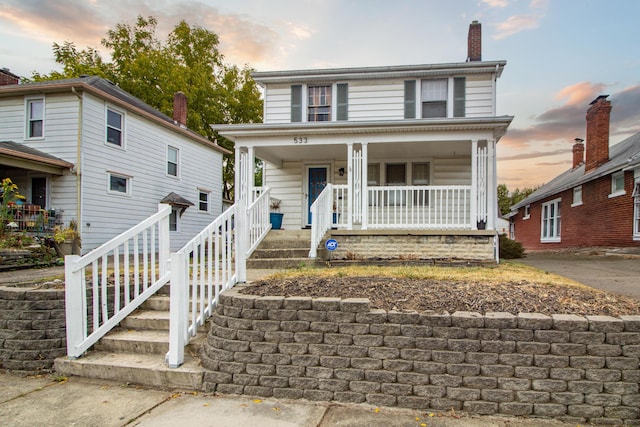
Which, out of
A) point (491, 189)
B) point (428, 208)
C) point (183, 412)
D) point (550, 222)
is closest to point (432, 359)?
point (183, 412)

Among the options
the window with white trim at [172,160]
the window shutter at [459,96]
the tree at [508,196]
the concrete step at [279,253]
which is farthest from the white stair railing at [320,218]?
the tree at [508,196]

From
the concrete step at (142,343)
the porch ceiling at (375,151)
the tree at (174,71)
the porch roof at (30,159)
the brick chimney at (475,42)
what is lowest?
the concrete step at (142,343)

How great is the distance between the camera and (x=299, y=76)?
35.6ft

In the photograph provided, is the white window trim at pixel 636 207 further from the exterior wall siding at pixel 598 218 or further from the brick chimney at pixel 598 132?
the brick chimney at pixel 598 132

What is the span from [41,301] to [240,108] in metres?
22.2

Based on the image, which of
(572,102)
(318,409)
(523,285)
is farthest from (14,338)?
(572,102)

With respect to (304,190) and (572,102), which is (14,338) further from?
(572,102)

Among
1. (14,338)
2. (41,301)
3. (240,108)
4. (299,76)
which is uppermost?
(240,108)

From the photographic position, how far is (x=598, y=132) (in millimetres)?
14750

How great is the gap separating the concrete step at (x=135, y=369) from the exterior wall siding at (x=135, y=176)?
8.49 metres

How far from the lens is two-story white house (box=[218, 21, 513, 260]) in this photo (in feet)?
26.0

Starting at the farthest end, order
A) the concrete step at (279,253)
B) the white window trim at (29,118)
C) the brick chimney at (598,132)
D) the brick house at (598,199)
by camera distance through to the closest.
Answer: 1. the brick chimney at (598,132)
2. the brick house at (598,199)
3. the white window trim at (29,118)
4. the concrete step at (279,253)

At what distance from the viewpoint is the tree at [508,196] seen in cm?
5035

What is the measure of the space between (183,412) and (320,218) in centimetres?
507
